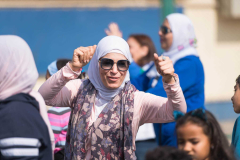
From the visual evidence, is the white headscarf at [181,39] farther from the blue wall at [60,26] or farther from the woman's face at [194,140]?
the blue wall at [60,26]

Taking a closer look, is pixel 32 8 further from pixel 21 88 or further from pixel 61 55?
pixel 21 88

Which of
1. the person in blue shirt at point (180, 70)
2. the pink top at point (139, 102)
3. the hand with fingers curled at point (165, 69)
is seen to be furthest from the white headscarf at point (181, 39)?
the hand with fingers curled at point (165, 69)

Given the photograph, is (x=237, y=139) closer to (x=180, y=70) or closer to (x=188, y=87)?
(x=188, y=87)

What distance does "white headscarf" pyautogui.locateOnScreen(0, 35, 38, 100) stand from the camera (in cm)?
198

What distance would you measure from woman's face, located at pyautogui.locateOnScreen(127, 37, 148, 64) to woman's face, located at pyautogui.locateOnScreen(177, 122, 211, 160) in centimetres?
314

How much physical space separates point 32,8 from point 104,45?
16.6 ft

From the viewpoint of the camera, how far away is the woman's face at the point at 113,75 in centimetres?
262

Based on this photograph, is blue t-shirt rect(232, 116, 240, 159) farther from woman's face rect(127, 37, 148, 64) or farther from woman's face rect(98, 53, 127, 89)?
woman's face rect(127, 37, 148, 64)

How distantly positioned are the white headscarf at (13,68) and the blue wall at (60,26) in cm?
508

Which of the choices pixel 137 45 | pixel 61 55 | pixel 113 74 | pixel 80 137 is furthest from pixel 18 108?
pixel 61 55

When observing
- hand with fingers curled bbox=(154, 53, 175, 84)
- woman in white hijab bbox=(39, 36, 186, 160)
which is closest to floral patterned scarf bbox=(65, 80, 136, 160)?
woman in white hijab bbox=(39, 36, 186, 160)

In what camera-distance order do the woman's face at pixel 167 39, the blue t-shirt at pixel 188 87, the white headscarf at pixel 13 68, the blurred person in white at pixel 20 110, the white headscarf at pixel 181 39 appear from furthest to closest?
1. the woman's face at pixel 167 39
2. the white headscarf at pixel 181 39
3. the blue t-shirt at pixel 188 87
4. the white headscarf at pixel 13 68
5. the blurred person in white at pixel 20 110

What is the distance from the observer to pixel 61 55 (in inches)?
289

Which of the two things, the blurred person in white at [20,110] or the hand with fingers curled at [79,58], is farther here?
the hand with fingers curled at [79,58]
